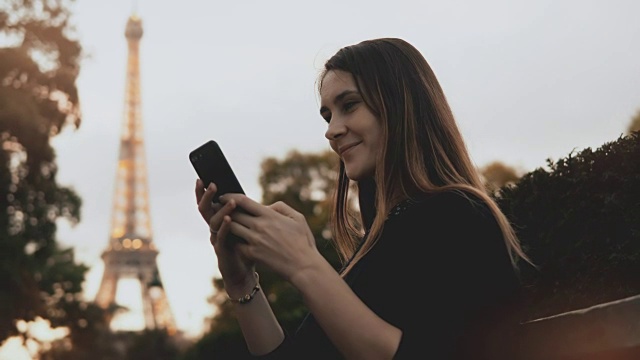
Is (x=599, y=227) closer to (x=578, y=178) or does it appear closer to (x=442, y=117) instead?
(x=578, y=178)

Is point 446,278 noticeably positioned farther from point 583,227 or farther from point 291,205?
point 291,205

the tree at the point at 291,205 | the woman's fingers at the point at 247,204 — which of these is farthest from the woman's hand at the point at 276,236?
the tree at the point at 291,205

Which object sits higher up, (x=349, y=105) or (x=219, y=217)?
(x=349, y=105)

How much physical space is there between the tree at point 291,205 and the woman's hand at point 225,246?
2584 centimetres

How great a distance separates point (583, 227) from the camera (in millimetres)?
4301

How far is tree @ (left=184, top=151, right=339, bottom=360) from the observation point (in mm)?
29134

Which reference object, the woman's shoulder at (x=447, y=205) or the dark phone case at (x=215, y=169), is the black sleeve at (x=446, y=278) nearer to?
the woman's shoulder at (x=447, y=205)

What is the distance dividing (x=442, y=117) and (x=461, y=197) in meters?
0.32

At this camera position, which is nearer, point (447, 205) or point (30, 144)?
point (447, 205)

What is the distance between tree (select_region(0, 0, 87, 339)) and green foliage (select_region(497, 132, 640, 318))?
14.6 metres

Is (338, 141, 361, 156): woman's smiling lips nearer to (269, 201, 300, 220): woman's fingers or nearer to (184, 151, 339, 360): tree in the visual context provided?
(269, 201, 300, 220): woman's fingers

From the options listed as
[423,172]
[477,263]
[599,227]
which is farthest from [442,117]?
[599,227]

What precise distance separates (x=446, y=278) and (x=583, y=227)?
2.57 metres

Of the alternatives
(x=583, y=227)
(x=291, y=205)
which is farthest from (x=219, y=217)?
(x=291, y=205)
